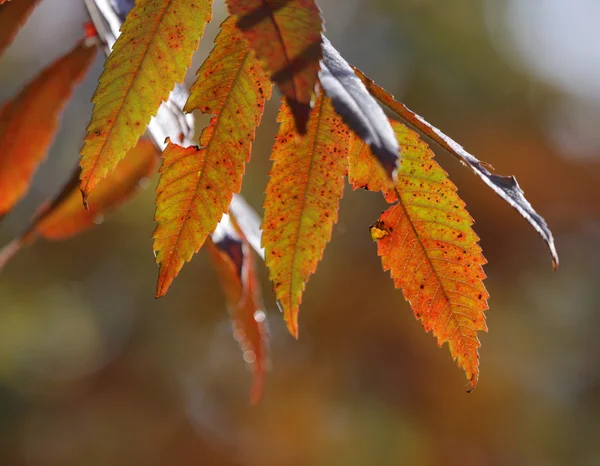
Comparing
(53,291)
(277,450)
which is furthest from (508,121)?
(53,291)

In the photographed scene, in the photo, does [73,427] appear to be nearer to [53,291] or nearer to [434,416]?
[53,291]

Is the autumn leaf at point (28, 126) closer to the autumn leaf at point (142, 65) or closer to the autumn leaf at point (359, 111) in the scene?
the autumn leaf at point (142, 65)

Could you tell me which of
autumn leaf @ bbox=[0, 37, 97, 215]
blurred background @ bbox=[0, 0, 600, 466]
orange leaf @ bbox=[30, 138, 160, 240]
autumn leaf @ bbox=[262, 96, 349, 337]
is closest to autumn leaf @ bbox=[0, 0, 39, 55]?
autumn leaf @ bbox=[0, 37, 97, 215]

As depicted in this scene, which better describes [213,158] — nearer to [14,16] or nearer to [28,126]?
[14,16]

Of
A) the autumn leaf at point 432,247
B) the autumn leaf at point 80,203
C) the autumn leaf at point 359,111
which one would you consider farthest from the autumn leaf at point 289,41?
the autumn leaf at point 80,203

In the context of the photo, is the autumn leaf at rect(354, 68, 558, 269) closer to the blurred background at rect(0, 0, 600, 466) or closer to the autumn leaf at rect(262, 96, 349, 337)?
the autumn leaf at rect(262, 96, 349, 337)

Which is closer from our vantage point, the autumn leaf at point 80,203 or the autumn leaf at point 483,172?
the autumn leaf at point 483,172

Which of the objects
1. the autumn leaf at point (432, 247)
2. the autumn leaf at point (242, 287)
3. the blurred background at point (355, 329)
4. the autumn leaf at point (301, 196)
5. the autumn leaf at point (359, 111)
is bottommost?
the blurred background at point (355, 329)
